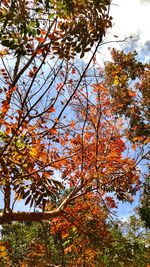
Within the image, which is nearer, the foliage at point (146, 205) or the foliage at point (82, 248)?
the foliage at point (82, 248)

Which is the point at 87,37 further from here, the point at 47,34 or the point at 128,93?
the point at 128,93

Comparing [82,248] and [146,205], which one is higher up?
[146,205]

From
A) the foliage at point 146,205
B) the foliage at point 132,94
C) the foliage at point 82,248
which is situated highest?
the foliage at point 132,94

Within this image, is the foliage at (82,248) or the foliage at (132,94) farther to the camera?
the foliage at (132,94)

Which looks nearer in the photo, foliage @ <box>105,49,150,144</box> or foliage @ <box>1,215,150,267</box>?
foliage @ <box>1,215,150,267</box>

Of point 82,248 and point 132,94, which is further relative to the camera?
point 132,94

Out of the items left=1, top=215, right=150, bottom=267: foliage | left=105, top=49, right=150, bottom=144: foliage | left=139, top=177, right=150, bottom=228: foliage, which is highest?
left=105, top=49, right=150, bottom=144: foliage

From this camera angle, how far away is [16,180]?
4.90m

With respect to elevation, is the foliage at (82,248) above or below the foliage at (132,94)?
below

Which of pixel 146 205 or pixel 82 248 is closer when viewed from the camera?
pixel 82 248

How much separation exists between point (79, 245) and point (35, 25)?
5881 millimetres

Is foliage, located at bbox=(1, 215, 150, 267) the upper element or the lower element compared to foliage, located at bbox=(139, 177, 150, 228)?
lower

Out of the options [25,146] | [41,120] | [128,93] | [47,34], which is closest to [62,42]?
[47,34]

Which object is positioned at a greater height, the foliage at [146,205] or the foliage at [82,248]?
the foliage at [146,205]
